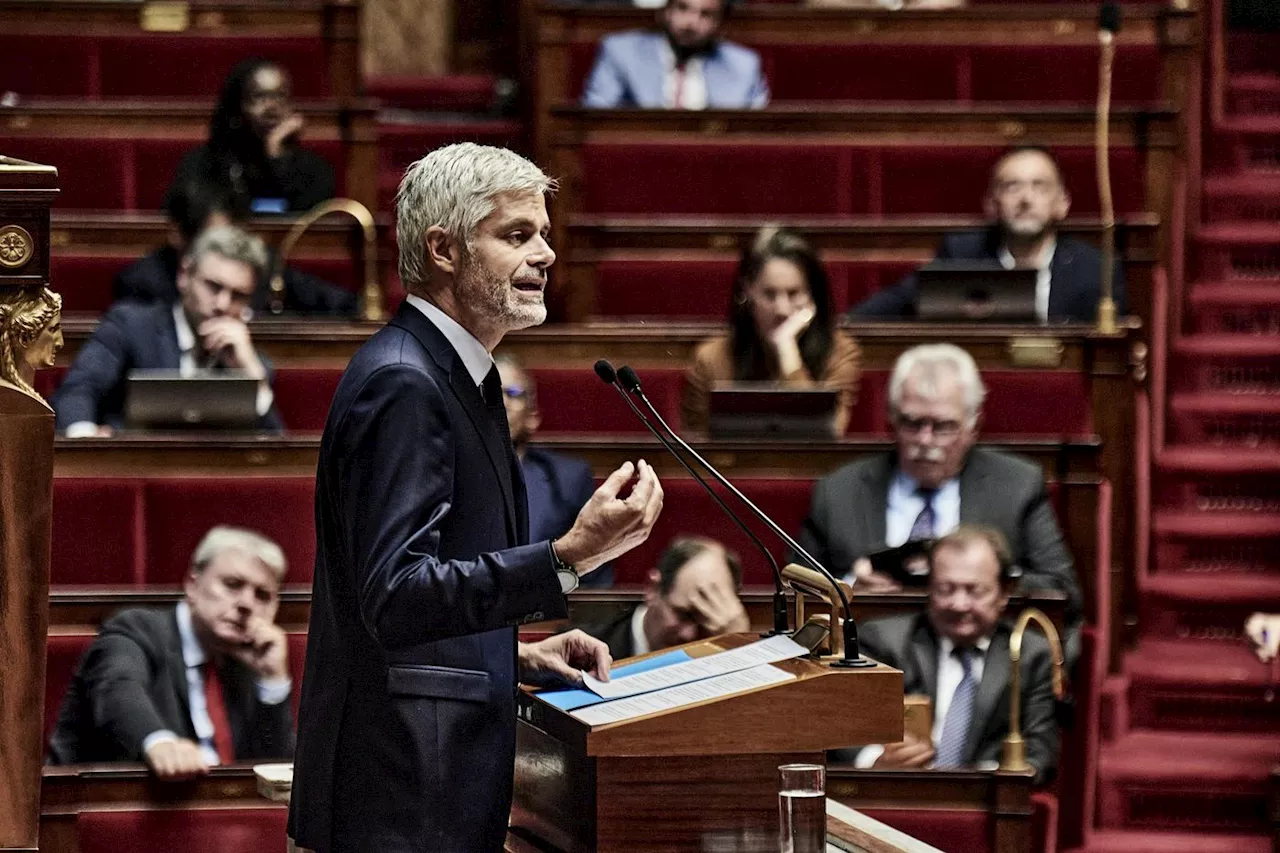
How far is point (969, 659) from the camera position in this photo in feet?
5.91

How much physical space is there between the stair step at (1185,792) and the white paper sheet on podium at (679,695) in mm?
1125

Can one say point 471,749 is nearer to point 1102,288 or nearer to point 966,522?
point 966,522

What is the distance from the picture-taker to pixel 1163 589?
7.70ft

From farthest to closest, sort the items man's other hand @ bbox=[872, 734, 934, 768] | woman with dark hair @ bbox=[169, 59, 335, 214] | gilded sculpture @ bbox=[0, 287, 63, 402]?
woman with dark hair @ bbox=[169, 59, 335, 214] → man's other hand @ bbox=[872, 734, 934, 768] → gilded sculpture @ bbox=[0, 287, 63, 402]

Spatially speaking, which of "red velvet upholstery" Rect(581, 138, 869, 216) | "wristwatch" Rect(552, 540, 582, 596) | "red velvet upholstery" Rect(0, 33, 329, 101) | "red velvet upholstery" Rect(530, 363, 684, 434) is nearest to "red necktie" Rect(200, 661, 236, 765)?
"red velvet upholstery" Rect(530, 363, 684, 434)

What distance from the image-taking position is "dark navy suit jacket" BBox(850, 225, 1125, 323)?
245 cm

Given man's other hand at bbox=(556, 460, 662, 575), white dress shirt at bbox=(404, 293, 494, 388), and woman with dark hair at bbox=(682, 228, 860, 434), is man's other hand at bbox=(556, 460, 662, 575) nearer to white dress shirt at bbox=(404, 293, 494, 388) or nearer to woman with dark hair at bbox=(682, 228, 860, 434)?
white dress shirt at bbox=(404, 293, 494, 388)

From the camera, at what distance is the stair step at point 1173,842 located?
6.55 feet

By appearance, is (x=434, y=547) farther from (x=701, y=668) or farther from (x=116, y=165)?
(x=116, y=165)

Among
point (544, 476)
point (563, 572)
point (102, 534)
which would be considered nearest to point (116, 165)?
point (102, 534)

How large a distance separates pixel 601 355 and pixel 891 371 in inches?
12.2

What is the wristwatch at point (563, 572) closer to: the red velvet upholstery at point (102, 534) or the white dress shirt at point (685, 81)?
the red velvet upholstery at point (102, 534)

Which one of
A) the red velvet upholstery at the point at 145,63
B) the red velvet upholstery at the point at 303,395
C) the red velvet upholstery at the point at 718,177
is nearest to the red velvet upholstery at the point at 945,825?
the red velvet upholstery at the point at 303,395

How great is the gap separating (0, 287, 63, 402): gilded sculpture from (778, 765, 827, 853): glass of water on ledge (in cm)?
37
